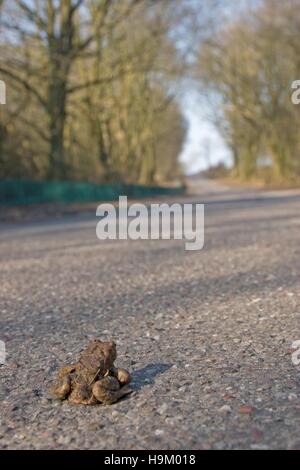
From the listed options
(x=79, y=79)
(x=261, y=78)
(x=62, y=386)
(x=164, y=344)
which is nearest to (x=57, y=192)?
(x=79, y=79)

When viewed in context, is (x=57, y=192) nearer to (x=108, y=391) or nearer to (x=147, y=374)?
(x=147, y=374)

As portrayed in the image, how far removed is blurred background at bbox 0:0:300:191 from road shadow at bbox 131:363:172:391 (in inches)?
572

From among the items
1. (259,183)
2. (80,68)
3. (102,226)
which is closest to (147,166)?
(259,183)

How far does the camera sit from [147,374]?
2.61 metres

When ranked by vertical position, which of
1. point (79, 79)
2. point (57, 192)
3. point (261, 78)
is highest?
point (261, 78)

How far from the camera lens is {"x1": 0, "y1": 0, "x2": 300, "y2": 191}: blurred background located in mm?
18312

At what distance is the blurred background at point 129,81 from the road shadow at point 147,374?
1454 centimetres

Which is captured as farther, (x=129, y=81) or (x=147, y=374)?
(x=129, y=81)

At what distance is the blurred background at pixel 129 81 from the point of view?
60.1ft

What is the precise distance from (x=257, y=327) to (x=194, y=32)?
21.5 metres

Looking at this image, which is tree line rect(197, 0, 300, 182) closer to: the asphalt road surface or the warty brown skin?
the asphalt road surface

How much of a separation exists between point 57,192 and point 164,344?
1659 centimetres

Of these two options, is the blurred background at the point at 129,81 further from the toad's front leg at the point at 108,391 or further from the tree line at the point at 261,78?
the toad's front leg at the point at 108,391

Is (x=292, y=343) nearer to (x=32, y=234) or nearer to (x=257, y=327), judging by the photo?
(x=257, y=327)
